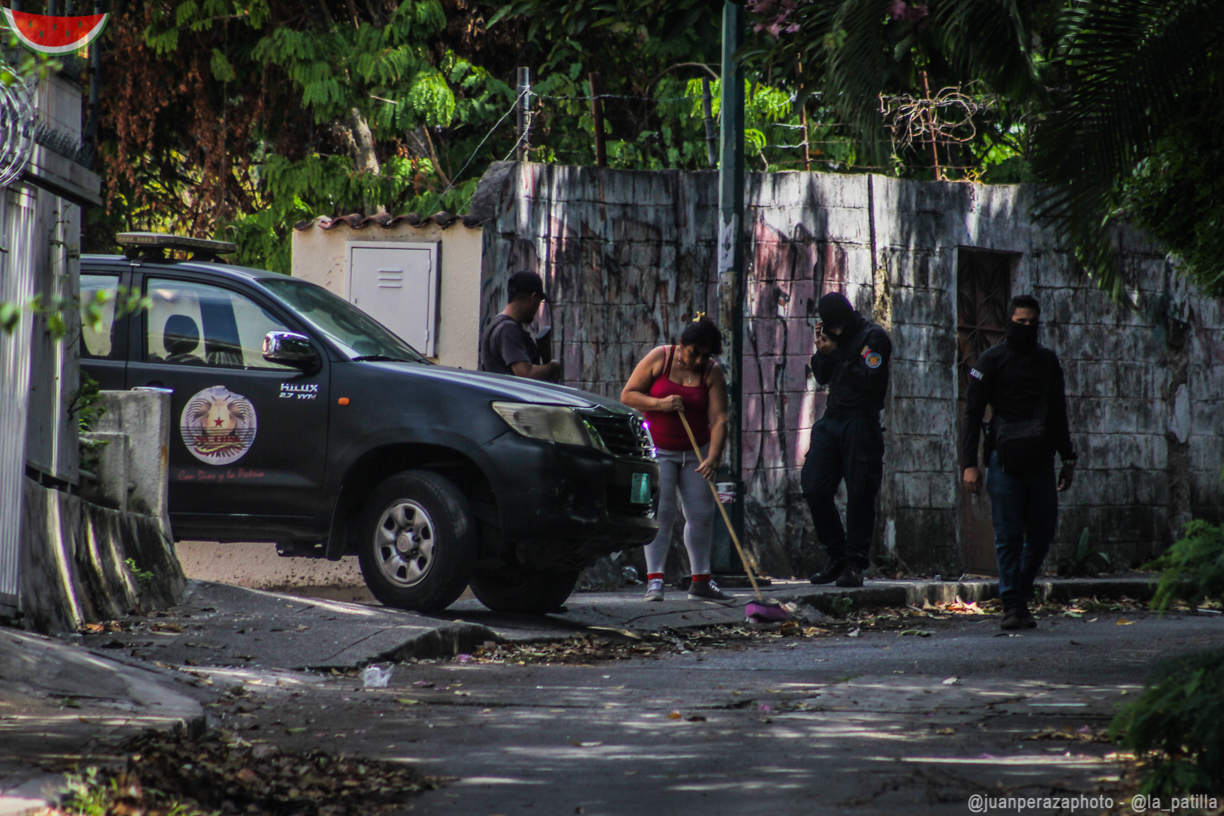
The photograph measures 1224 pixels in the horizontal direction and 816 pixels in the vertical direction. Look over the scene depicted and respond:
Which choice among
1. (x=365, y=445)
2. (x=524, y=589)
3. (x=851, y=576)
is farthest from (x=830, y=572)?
(x=365, y=445)

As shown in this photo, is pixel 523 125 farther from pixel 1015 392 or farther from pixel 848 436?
pixel 1015 392

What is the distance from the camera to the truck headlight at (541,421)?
7.83 m

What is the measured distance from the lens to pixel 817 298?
11906 mm

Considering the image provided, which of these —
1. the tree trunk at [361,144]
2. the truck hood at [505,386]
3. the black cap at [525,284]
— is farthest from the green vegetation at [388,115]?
the truck hood at [505,386]

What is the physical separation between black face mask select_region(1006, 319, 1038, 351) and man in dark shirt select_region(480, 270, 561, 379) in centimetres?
275

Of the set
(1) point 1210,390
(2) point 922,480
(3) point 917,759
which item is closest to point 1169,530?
(1) point 1210,390

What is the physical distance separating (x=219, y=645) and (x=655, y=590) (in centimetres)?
327

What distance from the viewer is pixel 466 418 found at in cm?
786

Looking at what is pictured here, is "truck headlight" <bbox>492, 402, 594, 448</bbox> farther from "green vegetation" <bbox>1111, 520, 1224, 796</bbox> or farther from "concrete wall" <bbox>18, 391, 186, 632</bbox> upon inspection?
"green vegetation" <bbox>1111, 520, 1224, 796</bbox>

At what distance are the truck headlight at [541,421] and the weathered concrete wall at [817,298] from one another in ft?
10.8

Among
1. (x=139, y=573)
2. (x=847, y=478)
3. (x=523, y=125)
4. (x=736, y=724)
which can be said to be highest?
(x=523, y=125)

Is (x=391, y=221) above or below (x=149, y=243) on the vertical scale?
above

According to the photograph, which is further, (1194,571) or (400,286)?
(400,286)

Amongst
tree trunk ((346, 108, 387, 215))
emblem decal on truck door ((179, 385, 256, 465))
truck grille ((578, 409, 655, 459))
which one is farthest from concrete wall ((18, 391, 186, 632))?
tree trunk ((346, 108, 387, 215))
